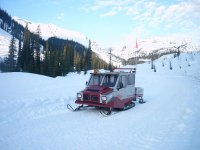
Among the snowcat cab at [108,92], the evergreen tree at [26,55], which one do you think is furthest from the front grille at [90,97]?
the evergreen tree at [26,55]

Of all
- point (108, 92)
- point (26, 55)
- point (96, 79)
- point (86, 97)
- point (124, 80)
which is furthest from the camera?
point (26, 55)

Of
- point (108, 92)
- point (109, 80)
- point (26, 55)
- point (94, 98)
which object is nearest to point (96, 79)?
point (109, 80)

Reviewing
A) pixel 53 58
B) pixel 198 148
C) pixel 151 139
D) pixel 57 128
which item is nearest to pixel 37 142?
pixel 57 128

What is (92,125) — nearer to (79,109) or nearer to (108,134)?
(108,134)

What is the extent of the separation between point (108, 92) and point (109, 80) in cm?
137

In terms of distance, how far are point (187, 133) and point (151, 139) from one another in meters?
1.70

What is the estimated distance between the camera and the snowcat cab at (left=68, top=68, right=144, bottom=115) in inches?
513

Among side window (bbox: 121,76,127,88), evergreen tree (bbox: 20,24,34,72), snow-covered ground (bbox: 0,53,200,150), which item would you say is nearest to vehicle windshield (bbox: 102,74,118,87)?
side window (bbox: 121,76,127,88)

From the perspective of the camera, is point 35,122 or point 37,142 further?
point 35,122

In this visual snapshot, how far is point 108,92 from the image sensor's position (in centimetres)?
1326

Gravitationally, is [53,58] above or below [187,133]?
above

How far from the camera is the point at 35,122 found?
35.5 ft

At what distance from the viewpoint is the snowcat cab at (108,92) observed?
13.0 metres

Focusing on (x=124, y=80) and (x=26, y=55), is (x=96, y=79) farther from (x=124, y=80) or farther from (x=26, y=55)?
(x=26, y=55)
